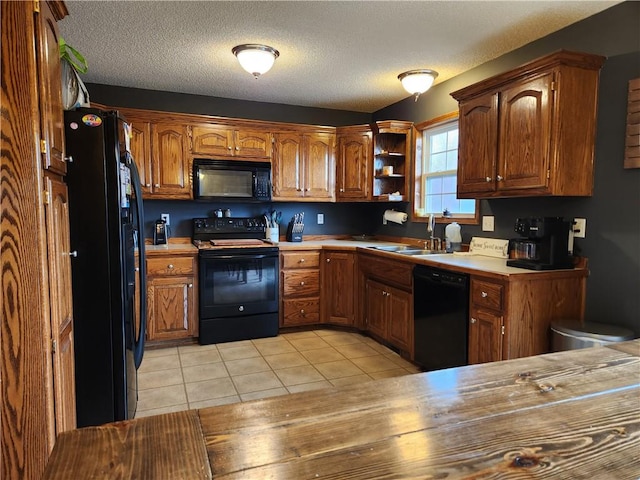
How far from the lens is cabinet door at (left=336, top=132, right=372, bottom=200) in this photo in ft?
14.5

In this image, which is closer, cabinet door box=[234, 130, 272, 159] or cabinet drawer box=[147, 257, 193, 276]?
cabinet drawer box=[147, 257, 193, 276]

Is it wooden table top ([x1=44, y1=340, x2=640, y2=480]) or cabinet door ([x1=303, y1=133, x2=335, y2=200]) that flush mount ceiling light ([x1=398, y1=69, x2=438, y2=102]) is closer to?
cabinet door ([x1=303, y1=133, x2=335, y2=200])

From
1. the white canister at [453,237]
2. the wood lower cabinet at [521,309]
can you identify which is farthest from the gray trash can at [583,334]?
the white canister at [453,237]

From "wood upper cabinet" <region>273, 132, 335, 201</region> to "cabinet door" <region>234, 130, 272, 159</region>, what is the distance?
0.32ft

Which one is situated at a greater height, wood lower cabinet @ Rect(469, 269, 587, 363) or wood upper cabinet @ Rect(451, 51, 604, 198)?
wood upper cabinet @ Rect(451, 51, 604, 198)

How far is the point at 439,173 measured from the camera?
399 centimetres

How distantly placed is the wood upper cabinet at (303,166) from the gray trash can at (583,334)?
2.74 metres

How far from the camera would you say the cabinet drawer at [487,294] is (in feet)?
7.89

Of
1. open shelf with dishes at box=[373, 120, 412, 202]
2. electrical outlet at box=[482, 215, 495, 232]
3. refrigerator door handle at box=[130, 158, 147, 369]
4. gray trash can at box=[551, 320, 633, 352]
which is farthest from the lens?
open shelf with dishes at box=[373, 120, 412, 202]

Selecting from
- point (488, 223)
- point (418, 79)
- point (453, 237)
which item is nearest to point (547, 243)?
point (488, 223)

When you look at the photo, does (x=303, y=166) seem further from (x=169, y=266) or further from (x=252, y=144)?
(x=169, y=266)

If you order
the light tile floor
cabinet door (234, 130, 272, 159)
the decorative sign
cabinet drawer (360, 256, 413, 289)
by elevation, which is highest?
cabinet door (234, 130, 272, 159)

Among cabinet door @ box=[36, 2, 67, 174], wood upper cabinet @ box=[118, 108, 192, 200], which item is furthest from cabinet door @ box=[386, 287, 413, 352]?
cabinet door @ box=[36, 2, 67, 174]

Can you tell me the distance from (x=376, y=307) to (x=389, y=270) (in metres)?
0.45
